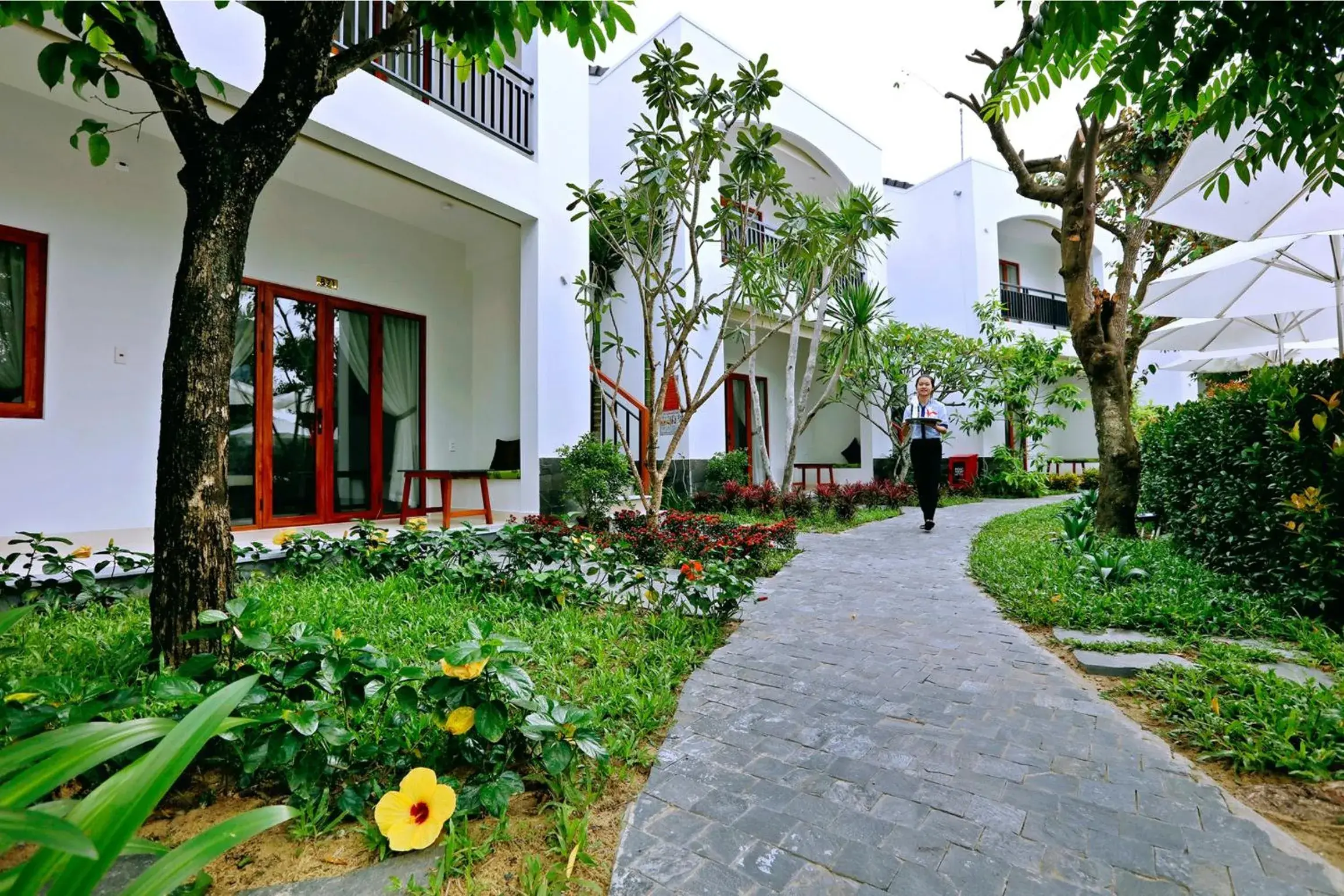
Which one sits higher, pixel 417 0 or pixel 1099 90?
pixel 417 0

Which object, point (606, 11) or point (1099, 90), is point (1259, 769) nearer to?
point (1099, 90)

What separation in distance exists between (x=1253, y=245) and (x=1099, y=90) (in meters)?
4.73

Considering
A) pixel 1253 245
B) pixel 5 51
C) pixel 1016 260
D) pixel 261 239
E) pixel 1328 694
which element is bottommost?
pixel 1328 694

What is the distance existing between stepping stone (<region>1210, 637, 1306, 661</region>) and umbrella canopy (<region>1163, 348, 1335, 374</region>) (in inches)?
353

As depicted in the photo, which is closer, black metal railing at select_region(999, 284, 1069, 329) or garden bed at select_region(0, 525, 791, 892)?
garden bed at select_region(0, 525, 791, 892)

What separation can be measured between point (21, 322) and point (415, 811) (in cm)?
542

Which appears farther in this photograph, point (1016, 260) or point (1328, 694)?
point (1016, 260)

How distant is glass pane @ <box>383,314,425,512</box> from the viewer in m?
6.81

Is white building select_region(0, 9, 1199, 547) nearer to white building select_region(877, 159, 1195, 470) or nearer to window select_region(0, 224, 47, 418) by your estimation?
window select_region(0, 224, 47, 418)

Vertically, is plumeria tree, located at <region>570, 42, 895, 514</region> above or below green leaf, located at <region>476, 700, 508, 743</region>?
above

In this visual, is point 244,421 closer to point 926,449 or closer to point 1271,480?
point 926,449

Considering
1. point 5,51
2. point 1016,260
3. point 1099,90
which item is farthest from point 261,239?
point 1016,260

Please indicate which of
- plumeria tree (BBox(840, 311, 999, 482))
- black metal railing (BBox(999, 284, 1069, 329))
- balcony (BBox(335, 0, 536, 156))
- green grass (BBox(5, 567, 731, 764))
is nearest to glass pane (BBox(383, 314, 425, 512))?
balcony (BBox(335, 0, 536, 156))

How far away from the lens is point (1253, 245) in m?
5.19
